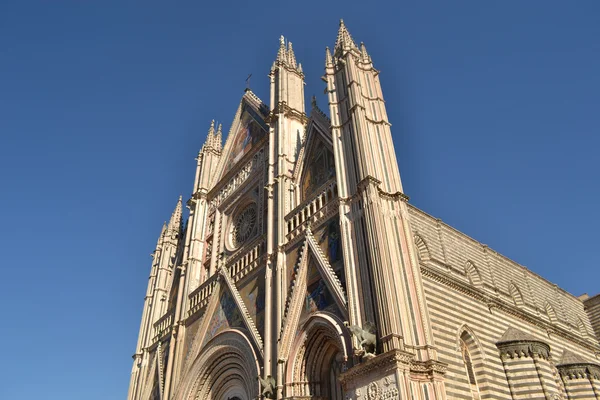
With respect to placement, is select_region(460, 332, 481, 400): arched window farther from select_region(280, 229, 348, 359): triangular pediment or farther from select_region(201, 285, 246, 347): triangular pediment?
select_region(201, 285, 246, 347): triangular pediment

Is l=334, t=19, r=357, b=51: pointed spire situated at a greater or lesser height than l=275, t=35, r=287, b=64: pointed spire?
lesser

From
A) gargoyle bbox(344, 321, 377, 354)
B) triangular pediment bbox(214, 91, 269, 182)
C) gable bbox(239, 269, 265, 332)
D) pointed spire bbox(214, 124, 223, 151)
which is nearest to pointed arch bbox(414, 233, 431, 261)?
gargoyle bbox(344, 321, 377, 354)

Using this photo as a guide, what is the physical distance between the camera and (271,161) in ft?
72.6

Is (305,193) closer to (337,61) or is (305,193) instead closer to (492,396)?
(337,61)

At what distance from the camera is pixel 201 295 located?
77.2 ft

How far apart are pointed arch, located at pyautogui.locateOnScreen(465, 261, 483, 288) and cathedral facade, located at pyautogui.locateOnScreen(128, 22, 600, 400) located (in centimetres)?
6

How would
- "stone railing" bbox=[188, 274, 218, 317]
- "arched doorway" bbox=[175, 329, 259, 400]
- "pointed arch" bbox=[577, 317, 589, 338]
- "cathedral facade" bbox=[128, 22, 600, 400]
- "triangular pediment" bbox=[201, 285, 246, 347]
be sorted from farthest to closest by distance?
"pointed arch" bbox=[577, 317, 589, 338] → "stone railing" bbox=[188, 274, 218, 317] → "triangular pediment" bbox=[201, 285, 246, 347] → "arched doorway" bbox=[175, 329, 259, 400] → "cathedral facade" bbox=[128, 22, 600, 400]

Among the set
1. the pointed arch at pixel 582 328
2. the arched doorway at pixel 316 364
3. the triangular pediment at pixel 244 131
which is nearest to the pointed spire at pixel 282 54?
the triangular pediment at pixel 244 131

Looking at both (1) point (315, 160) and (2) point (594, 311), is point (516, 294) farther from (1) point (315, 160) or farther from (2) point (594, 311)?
(1) point (315, 160)

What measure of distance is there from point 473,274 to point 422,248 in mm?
3632

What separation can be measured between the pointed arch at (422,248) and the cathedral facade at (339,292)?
7cm

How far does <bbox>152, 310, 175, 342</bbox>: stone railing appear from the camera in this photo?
2554 centimetres

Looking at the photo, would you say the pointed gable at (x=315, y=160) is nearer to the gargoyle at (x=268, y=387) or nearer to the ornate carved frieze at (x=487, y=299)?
the ornate carved frieze at (x=487, y=299)

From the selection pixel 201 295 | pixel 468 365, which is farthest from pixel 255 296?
pixel 468 365
